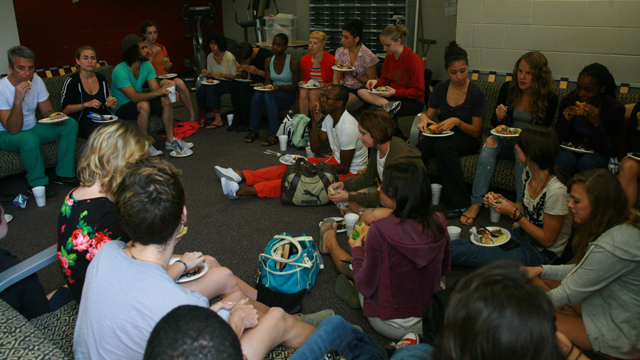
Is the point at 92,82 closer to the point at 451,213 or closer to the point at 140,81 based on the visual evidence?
the point at 140,81

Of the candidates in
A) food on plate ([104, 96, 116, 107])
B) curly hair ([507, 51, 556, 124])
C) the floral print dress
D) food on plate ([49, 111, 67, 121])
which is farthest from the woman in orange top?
the floral print dress

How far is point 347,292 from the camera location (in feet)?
8.98

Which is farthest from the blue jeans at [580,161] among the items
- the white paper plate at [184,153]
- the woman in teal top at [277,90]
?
the white paper plate at [184,153]

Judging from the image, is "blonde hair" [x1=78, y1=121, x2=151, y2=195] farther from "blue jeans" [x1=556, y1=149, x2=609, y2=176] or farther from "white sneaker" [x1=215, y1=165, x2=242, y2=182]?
"blue jeans" [x1=556, y1=149, x2=609, y2=176]

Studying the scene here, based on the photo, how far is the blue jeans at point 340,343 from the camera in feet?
5.43

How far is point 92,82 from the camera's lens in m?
4.79

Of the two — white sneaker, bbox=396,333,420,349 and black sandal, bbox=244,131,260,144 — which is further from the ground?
black sandal, bbox=244,131,260,144

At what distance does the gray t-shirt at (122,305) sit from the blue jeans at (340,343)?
0.44 metres

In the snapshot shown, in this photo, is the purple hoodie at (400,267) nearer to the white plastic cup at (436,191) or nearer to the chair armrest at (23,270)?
the chair armrest at (23,270)

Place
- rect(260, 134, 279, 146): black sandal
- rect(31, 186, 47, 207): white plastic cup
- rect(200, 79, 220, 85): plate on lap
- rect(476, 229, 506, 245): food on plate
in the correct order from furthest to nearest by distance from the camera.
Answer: rect(200, 79, 220, 85): plate on lap, rect(260, 134, 279, 146): black sandal, rect(31, 186, 47, 207): white plastic cup, rect(476, 229, 506, 245): food on plate

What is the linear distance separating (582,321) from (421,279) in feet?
2.29

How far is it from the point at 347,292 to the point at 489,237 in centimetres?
→ 97

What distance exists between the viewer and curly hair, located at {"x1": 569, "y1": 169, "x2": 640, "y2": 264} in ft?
6.45

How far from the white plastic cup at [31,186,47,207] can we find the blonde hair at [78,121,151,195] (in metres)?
2.32
